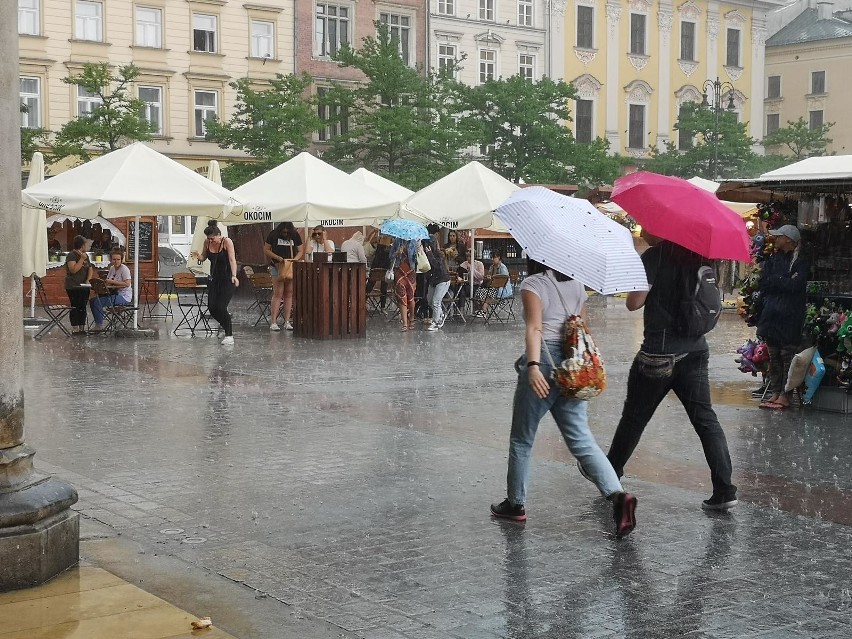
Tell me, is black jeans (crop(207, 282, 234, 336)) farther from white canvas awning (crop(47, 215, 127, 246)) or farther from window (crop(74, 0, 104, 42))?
window (crop(74, 0, 104, 42))

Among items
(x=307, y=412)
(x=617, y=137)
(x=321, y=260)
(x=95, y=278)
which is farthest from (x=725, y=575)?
(x=617, y=137)

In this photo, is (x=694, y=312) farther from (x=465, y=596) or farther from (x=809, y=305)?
(x=809, y=305)

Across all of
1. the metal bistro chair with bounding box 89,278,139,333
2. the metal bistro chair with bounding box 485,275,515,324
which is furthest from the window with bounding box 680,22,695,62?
the metal bistro chair with bounding box 89,278,139,333

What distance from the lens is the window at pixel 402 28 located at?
51250 millimetres

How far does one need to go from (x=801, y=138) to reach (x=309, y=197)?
46089 mm

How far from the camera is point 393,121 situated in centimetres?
4453

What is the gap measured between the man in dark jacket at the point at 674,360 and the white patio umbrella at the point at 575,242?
53cm

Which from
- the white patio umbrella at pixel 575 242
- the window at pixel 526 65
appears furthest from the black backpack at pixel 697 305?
the window at pixel 526 65

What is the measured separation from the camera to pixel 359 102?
47375 mm

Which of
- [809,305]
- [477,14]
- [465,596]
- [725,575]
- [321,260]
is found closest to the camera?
[465,596]

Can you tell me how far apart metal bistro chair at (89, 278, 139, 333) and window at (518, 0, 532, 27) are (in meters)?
38.0

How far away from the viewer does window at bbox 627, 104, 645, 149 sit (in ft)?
196

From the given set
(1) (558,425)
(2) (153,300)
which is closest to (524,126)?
(2) (153,300)

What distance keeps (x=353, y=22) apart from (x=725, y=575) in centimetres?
4606
